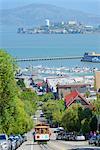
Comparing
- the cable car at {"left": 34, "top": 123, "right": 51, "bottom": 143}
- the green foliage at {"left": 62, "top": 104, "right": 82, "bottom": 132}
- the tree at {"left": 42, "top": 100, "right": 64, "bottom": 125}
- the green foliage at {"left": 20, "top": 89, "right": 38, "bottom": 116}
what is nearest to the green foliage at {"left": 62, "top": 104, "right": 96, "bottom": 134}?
the green foliage at {"left": 62, "top": 104, "right": 82, "bottom": 132}

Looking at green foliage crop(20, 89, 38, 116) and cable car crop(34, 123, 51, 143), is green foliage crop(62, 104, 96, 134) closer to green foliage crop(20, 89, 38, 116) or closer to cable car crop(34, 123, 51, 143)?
green foliage crop(20, 89, 38, 116)

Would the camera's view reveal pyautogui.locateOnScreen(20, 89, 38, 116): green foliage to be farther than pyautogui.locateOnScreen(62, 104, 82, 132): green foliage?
Yes

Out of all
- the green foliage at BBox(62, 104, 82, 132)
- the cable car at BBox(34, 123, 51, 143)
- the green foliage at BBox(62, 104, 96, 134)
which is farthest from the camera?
the green foliage at BBox(62, 104, 82, 132)

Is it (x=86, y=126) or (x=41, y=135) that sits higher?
(x=41, y=135)

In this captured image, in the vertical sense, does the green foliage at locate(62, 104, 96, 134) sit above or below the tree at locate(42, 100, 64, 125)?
above

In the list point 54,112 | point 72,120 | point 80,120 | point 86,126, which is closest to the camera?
point 86,126

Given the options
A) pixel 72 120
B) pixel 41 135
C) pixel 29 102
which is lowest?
pixel 29 102

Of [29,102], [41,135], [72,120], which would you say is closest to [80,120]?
[72,120]

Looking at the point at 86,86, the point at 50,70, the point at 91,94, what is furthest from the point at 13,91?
the point at 50,70

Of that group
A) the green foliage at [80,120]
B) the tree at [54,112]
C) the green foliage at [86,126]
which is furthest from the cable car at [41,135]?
the tree at [54,112]

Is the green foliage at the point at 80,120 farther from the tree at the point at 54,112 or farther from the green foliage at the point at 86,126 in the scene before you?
the tree at the point at 54,112

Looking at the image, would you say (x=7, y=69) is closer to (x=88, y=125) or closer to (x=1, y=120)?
(x=1, y=120)

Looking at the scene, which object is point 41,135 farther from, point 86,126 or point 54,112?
point 54,112

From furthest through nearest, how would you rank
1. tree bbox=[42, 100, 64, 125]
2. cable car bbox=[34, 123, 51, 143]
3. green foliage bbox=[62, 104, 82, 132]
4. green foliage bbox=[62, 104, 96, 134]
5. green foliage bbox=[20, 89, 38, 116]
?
tree bbox=[42, 100, 64, 125]
green foliage bbox=[20, 89, 38, 116]
green foliage bbox=[62, 104, 82, 132]
green foliage bbox=[62, 104, 96, 134]
cable car bbox=[34, 123, 51, 143]
